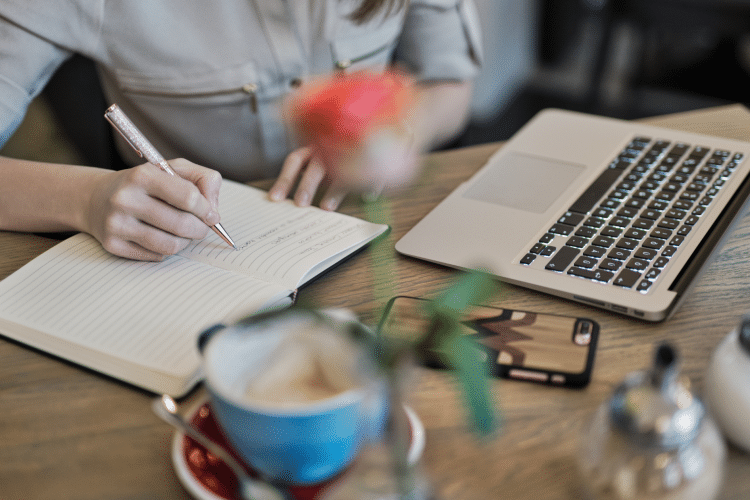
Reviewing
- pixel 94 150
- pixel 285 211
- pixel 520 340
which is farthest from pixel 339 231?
pixel 94 150

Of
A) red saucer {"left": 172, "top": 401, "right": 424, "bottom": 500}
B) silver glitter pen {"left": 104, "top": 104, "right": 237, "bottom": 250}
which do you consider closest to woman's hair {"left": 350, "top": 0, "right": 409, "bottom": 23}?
silver glitter pen {"left": 104, "top": 104, "right": 237, "bottom": 250}

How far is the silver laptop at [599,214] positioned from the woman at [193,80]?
0.11 meters

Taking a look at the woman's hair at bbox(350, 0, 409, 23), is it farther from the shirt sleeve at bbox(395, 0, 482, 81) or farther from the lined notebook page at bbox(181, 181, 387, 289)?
the lined notebook page at bbox(181, 181, 387, 289)

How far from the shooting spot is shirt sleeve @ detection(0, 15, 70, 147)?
2.40ft

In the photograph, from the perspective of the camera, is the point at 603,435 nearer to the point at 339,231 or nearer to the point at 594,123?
the point at 339,231

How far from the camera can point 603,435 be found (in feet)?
1.07

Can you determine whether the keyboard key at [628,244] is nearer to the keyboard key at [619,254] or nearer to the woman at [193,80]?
the keyboard key at [619,254]

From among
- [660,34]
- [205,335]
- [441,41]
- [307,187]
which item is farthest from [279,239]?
[660,34]

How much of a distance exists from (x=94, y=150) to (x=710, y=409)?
959 millimetres

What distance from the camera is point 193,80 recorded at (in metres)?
0.87

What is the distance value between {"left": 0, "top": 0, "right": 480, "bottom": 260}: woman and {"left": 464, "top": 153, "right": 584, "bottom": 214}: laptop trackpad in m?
0.10

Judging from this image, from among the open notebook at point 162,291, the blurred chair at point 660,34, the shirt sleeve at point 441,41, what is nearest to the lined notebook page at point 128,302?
the open notebook at point 162,291

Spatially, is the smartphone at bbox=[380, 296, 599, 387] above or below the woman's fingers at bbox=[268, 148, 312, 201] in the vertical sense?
below

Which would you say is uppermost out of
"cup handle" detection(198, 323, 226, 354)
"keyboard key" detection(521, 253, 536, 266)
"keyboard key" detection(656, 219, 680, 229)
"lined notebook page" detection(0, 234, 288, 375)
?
"cup handle" detection(198, 323, 226, 354)
